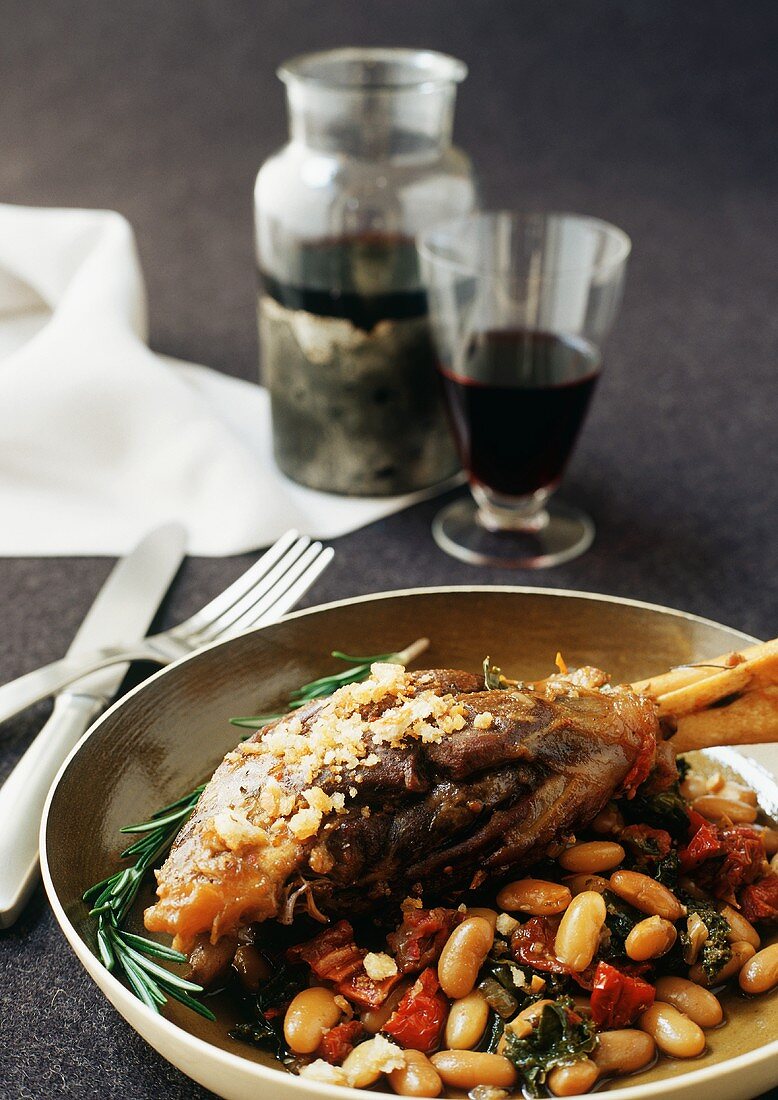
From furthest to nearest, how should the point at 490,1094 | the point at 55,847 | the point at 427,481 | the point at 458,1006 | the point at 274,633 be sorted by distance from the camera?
1. the point at 427,481
2. the point at 274,633
3. the point at 55,847
4. the point at 458,1006
5. the point at 490,1094

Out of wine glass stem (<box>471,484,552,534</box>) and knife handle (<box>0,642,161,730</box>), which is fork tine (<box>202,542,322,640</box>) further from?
wine glass stem (<box>471,484,552,534</box>)

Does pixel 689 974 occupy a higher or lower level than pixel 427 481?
higher

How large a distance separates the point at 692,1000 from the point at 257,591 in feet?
4.36

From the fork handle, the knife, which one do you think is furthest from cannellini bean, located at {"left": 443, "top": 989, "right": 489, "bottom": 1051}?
the fork handle

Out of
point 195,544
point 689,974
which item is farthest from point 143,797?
point 195,544

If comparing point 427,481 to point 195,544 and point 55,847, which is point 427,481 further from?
point 55,847

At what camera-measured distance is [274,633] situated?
2275 millimetres

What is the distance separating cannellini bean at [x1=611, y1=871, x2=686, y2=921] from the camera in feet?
5.73

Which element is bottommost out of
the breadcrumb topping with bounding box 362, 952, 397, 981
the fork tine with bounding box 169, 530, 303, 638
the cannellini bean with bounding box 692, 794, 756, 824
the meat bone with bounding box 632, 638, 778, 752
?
the fork tine with bounding box 169, 530, 303, 638

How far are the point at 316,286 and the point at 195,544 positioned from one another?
0.72 metres

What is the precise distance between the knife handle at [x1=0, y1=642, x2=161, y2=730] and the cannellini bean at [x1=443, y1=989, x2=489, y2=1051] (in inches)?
41.1

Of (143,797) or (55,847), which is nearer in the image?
(55,847)

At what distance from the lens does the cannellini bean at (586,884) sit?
1784 millimetres

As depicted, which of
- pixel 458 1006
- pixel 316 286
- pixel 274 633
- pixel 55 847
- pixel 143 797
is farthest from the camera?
pixel 316 286
